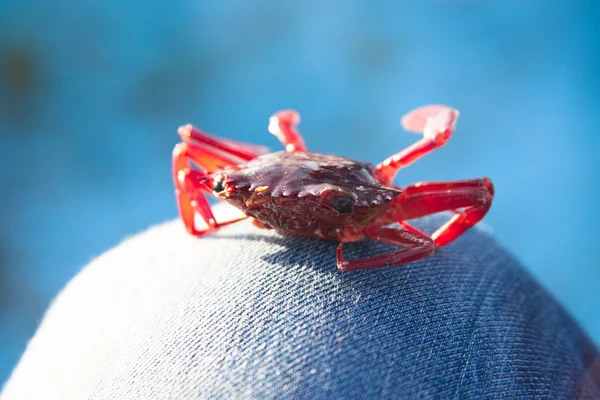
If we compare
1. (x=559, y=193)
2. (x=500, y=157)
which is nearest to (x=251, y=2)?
(x=500, y=157)

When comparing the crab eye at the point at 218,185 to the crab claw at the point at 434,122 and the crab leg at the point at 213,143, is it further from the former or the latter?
the crab claw at the point at 434,122

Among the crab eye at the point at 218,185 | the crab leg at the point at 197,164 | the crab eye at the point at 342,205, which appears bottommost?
the crab eye at the point at 342,205

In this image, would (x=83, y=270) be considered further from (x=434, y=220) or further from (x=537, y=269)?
(x=537, y=269)

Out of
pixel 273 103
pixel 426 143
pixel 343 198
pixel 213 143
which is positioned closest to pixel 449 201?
pixel 426 143

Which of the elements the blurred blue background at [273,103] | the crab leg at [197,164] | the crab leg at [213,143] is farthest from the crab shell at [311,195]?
the blurred blue background at [273,103]

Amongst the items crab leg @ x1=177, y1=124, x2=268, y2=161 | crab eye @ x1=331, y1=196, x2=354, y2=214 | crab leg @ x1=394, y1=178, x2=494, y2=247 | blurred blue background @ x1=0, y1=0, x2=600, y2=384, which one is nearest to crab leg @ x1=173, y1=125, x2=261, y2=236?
crab leg @ x1=177, y1=124, x2=268, y2=161

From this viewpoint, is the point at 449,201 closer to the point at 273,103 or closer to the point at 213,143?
the point at 213,143
